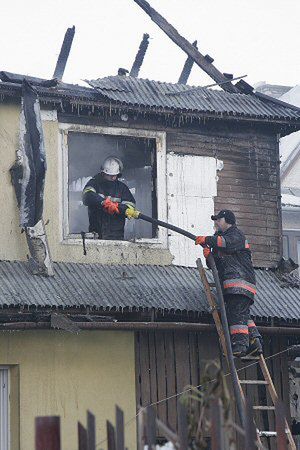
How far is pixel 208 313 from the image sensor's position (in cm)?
1417

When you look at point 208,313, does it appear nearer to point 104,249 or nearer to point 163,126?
point 104,249

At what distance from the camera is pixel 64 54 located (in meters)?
15.4

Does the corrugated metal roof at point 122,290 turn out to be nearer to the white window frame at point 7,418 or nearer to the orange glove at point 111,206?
the orange glove at point 111,206

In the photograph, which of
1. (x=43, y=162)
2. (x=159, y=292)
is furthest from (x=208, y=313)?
(x=43, y=162)

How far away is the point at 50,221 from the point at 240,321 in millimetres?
2738

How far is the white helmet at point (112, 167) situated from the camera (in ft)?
49.6

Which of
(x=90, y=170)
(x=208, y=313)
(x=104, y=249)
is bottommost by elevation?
(x=208, y=313)

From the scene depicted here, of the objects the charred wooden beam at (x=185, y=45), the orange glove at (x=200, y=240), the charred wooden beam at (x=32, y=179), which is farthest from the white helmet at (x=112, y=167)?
the charred wooden beam at (x=185, y=45)

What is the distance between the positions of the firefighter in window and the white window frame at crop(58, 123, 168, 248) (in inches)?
6.7

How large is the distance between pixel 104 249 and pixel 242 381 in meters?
2.63

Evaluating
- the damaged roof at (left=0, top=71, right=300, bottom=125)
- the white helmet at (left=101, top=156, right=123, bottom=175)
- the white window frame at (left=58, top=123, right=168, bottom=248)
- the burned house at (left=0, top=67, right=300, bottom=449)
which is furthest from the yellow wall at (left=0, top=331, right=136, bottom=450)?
the damaged roof at (left=0, top=71, right=300, bottom=125)

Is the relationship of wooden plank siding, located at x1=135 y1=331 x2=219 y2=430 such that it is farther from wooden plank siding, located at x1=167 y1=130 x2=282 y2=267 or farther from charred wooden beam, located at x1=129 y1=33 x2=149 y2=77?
charred wooden beam, located at x1=129 y1=33 x2=149 y2=77

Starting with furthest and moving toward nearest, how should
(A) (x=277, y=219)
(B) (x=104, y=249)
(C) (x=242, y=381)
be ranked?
(A) (x=277, y=219), (B) (x=104, y=249), (C) (x=242, y=381)

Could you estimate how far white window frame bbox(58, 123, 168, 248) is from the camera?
48.2 ft
